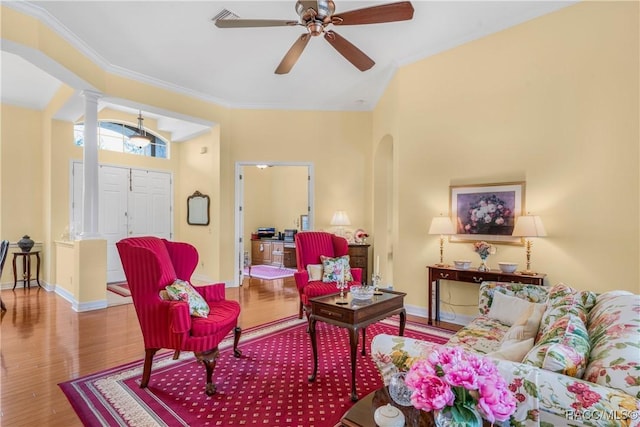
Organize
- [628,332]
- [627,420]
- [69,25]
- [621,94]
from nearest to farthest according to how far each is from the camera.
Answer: [627,420] → [628,332] → [621,94] → [69,25]

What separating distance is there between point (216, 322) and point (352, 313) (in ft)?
3.52

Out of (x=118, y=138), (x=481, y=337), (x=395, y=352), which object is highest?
(x=118, y=138)

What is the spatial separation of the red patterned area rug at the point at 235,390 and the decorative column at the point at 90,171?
2682 millimetres

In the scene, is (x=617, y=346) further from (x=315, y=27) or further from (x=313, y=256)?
→ (x=313, y=256)

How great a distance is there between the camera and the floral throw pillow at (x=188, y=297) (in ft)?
8.50

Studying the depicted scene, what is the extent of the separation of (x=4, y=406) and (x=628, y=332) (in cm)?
374

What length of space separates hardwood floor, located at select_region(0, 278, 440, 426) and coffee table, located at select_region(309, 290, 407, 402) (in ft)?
5.40

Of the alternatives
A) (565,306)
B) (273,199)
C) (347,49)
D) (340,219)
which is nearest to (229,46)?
(347,49)

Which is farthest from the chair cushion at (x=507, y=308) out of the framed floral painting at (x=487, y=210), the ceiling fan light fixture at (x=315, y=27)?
the ceiling fan light fixture at (x=315, y=27)

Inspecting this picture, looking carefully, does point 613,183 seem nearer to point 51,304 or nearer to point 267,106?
point 267,106

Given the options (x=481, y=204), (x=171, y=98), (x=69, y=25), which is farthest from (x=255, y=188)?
(x=481, y=204)

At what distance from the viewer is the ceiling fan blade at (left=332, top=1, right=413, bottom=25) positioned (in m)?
2.62

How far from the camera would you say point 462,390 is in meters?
0.95

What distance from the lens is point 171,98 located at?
17.8 ft
